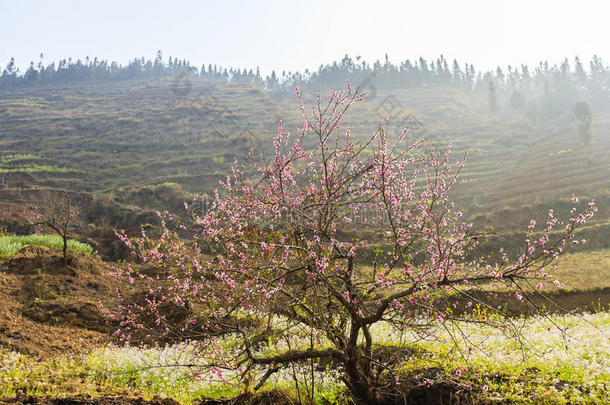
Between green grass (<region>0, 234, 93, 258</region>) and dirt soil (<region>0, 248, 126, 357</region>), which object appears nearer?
dirt soil (<region>0, 248, 126, 357</region>)

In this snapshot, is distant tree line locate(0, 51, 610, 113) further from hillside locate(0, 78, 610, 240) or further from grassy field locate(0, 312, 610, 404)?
grassy field locate(0, 312, 610, 404)

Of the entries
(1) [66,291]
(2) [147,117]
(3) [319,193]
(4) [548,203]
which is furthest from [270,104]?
(3) [319,193]

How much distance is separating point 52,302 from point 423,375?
13485 mm

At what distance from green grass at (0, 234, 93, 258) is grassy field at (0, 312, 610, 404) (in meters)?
8.92

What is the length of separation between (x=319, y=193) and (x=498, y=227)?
33341 mm

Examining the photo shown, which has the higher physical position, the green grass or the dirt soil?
the green grass

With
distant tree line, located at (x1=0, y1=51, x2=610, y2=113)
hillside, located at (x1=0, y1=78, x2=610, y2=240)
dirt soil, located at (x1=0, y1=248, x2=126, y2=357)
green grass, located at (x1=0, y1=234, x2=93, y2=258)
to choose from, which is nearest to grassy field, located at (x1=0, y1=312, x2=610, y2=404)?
dirt soil, located at (x1=0, y1=248, x2=126, y2=357)

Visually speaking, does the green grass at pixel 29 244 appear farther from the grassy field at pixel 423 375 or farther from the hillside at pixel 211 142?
the hillside at pixel 211 142

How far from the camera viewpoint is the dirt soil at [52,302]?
35.2 feet

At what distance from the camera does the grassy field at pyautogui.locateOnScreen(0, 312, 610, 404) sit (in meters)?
6.56

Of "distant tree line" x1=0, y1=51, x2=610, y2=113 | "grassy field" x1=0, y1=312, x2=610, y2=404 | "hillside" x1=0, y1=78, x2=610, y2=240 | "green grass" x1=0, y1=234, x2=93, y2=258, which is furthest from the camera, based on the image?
"distant tree line" x1=0, y1=51, x2=610, y2=113

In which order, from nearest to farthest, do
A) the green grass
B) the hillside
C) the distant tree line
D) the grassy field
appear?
1. the grassy field
2. the green grass
3. the hillside
4. the distant tree line

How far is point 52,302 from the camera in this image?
1330 centimetres

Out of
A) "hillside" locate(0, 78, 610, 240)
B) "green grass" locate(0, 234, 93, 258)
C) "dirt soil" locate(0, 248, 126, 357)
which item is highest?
"hillside" locate(0, 78, 610, 240)
